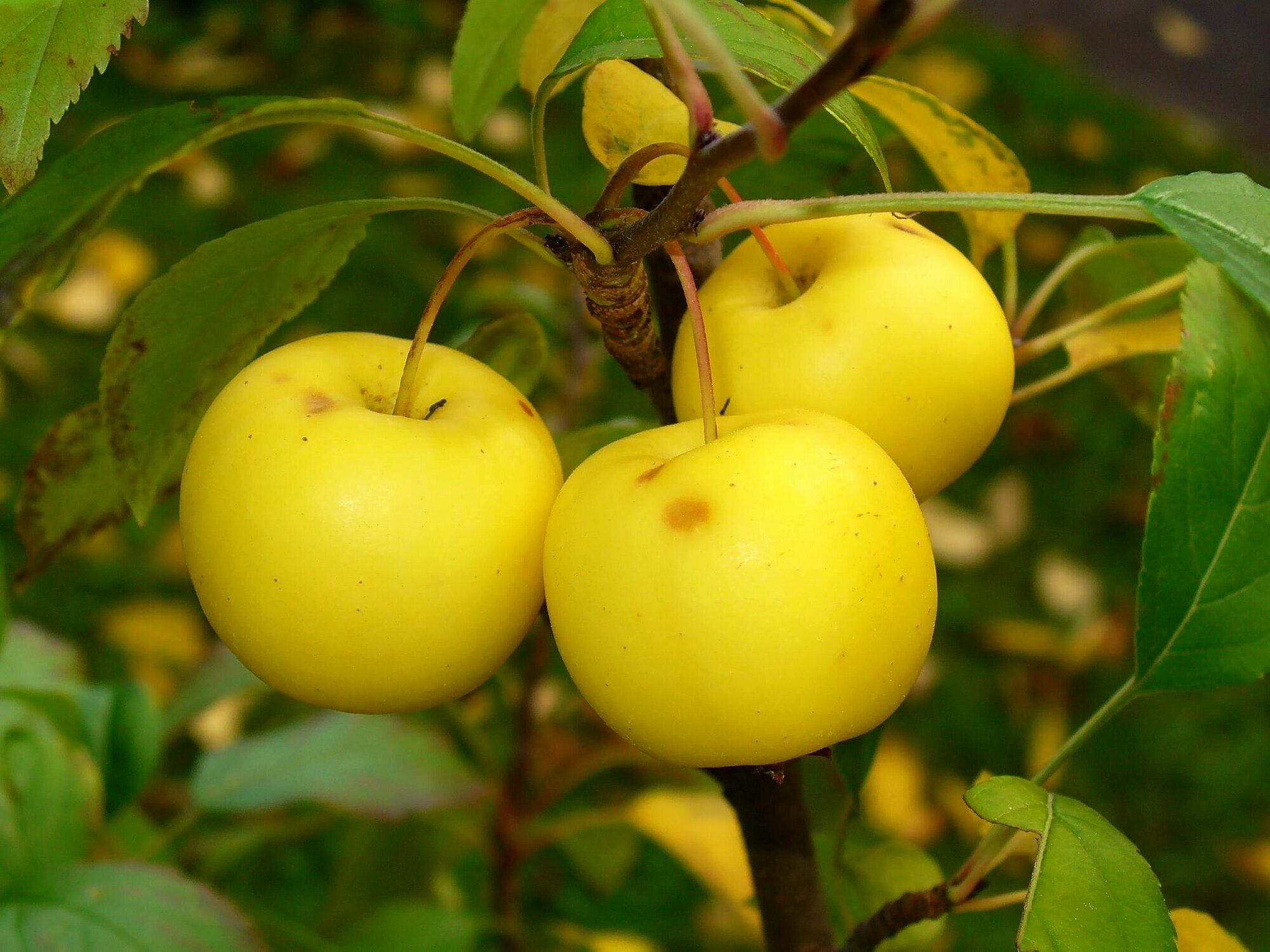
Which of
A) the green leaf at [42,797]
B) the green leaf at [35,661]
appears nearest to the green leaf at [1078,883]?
the green leaf at [42,797]

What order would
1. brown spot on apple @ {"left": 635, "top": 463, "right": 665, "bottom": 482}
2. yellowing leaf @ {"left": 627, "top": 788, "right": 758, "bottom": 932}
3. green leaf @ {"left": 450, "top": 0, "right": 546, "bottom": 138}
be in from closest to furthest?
brown spot on apple @ {"left": 635, "top": 463, "right": 665, "bottom": 482} → green leaf @ {"left": 450, "top": 0, "right": 546, "bottom": 138} → yellowing leaf @ {"left": 627, "top": 788, "right": 758, "bottom": 932}

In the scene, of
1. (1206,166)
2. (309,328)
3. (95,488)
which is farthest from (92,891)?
(1206,166)

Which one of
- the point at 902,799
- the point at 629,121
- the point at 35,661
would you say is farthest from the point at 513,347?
the point at 902,799

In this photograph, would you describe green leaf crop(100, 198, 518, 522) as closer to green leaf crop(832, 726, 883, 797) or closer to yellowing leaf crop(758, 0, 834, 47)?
yellowing leaf crop(758, 0, 834, 47)

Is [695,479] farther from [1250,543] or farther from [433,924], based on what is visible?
[433,924]

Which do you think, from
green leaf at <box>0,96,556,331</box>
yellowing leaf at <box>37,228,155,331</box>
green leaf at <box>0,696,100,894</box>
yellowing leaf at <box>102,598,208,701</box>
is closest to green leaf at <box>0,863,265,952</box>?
green leaf at <box>0,696,100,894</box>

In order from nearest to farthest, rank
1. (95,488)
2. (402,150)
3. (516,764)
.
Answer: (95,488) → (516,764) → (402,150)

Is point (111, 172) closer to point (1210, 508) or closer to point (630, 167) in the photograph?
point (630, 167)
